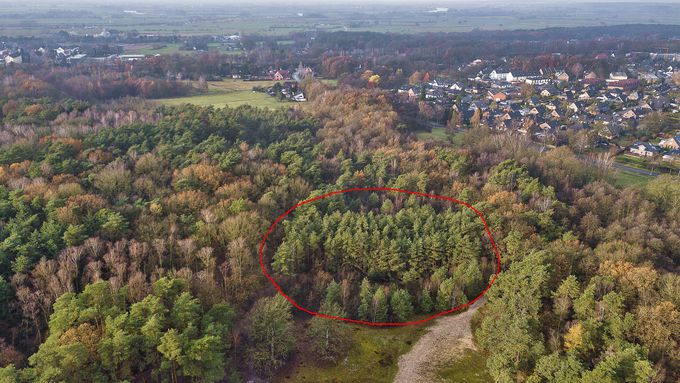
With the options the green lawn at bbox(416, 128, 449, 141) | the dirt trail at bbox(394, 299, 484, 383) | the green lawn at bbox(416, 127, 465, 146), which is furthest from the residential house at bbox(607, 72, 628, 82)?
the dirt trail at bbox(394, 299, 484, 383)

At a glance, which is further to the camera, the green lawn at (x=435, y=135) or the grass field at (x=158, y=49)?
the grass field at (x=158, y=49)

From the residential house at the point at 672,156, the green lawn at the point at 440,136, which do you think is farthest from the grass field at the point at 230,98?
the residential house at the point at 672,156

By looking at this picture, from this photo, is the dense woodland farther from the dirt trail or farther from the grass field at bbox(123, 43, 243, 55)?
the grass field at bbox(123, 43, 243, 55)

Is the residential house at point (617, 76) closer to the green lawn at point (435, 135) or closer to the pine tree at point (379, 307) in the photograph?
the green lawn at point (435, 135)

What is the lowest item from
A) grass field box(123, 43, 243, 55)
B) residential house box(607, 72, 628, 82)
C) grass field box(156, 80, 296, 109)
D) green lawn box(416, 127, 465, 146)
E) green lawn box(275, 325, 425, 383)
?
green lawn box(275, 325, 425, 383)

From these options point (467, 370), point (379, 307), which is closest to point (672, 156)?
point (467, 370)

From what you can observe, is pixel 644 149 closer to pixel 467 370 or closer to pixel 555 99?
pixel 555 99
